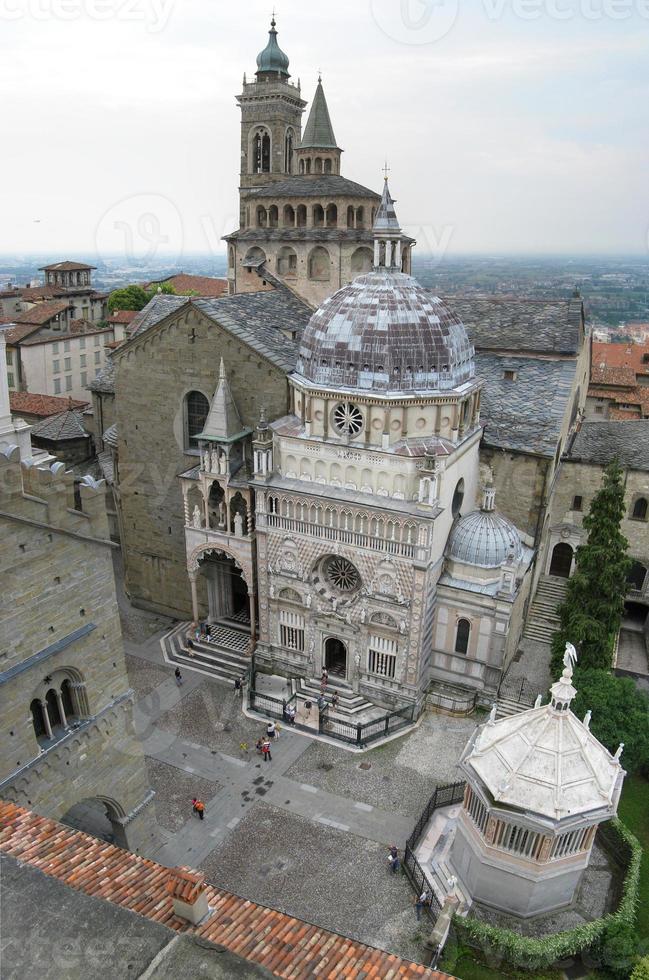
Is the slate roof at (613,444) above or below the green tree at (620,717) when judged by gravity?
above

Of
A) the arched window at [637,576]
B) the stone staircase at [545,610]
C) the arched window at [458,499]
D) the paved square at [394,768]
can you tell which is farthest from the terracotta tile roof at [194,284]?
the paved square at [394,768]

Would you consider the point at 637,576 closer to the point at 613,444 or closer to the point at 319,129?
A: the point at 613,444

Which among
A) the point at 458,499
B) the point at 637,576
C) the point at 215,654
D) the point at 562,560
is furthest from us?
the point at 562,560

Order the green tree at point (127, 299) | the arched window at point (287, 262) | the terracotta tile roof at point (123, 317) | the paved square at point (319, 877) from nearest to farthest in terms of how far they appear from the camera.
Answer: the paved square at point (319, 877)
the arched window at point (287, 262)
the terracotta tile roof at point (123, 317)
the green tree at point (127, 299)

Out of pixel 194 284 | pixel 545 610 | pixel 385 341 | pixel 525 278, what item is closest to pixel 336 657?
pixel 545 610

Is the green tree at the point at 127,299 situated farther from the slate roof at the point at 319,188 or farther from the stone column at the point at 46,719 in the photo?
the stone column at the point at 46,719

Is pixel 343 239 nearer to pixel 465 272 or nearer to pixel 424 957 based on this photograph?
pixel 424 957

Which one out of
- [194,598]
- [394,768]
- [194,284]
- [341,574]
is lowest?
[394,768]
